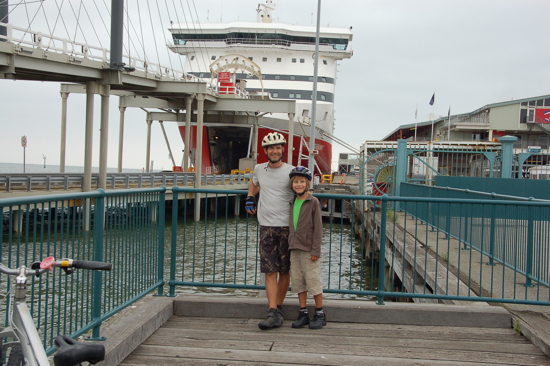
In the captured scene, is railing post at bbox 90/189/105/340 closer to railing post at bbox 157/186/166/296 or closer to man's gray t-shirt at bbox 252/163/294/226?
railing post at bbox 157/186/166/296

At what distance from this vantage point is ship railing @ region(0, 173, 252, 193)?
68.2 feet

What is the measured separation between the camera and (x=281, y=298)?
212 inches

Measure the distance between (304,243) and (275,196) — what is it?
53cm

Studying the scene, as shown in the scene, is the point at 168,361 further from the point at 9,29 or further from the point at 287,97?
the point at 287,97

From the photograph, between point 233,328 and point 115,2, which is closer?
point 233,328

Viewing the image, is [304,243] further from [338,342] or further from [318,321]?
[338,342]

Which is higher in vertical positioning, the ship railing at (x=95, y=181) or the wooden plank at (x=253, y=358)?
the ship railing at (x=95, y=181)

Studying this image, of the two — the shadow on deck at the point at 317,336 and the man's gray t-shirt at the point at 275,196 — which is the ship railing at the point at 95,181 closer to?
the shadow on deck at the point at 317,336

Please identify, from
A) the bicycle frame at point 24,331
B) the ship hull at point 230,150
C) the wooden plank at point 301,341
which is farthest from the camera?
the ship hull at point 230,150

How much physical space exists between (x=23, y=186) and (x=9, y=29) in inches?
244

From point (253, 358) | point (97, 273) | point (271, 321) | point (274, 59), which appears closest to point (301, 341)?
point (271, 321)

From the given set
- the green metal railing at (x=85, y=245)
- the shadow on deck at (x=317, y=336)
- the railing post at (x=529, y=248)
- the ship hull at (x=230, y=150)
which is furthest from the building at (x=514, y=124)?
the green metal railing at (x=85, y=245)

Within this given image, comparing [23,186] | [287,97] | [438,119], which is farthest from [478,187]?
[438,119]

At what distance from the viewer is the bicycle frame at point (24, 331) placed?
7.89 feet
